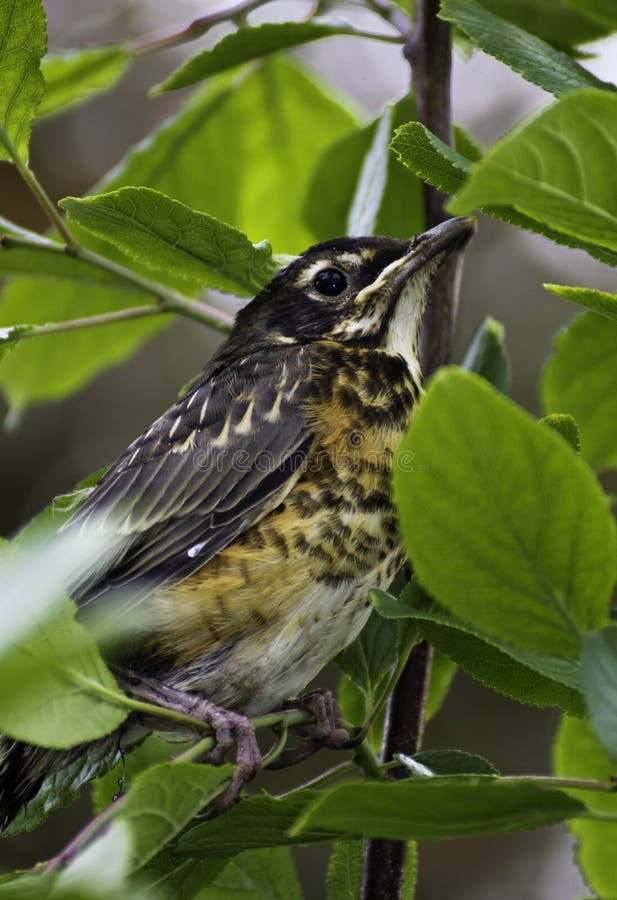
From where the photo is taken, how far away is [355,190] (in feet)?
7.62

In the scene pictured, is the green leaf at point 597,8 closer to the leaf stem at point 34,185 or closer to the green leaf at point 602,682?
the leaf stem at point 34,185

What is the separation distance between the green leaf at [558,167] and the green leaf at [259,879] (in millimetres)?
874

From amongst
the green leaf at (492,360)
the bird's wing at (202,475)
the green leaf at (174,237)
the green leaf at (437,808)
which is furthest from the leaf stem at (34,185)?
the green leaf at (437,808)

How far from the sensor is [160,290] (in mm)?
2014

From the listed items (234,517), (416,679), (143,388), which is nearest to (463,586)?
(416,679)

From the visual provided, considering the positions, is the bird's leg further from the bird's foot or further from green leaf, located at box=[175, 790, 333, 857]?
green leaf, located at box=[175, 790, 333, 857]

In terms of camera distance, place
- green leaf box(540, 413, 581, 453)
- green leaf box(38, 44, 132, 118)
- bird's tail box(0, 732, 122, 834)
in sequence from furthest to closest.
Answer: green leaf box(38, 44, 132, 118) < bird's tail box(0, 732, 122, 834) < green leaf box(540, 413, 581, 453)

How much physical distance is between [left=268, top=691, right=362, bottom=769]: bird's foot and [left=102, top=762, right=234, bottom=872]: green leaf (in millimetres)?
405

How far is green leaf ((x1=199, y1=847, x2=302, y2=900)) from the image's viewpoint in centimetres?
154

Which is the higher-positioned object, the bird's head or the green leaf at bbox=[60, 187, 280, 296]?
the green leaf at bbox=[60, 187, 280, 296]

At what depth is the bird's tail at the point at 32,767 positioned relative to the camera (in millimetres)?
1835

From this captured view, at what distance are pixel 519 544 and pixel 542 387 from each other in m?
1.28

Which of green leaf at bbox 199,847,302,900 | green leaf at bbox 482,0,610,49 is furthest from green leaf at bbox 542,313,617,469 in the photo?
green leaf at bbox 199,847,302,900

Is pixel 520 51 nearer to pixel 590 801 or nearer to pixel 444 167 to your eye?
pixel 444 167
